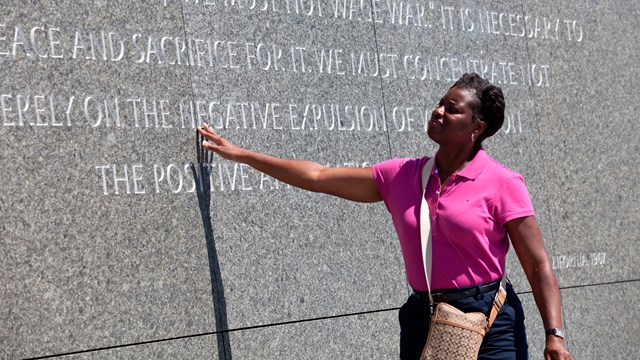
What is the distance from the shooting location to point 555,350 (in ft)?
15.6

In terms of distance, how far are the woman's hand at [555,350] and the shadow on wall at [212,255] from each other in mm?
2056

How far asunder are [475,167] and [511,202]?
9.1 inches

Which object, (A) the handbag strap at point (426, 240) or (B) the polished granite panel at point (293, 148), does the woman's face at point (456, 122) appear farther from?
(B) the polished granite panel at point (293, 148)

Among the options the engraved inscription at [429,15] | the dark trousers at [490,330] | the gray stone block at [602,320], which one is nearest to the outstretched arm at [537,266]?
the dark trousers at [490,330]

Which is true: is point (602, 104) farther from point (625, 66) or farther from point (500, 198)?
point (500, 198)

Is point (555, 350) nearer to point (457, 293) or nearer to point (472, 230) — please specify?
point (457, 293)

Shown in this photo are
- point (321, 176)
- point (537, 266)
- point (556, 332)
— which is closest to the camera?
point (556, 332)

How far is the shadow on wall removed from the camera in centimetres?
626

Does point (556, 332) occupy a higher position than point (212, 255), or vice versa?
point (212, 255)

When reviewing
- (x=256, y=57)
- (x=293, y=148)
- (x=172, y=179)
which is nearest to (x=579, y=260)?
(x=293, y=148)

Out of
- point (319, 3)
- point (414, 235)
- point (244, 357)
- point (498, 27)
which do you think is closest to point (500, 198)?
point (414, 235)

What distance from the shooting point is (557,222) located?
8.39 metres

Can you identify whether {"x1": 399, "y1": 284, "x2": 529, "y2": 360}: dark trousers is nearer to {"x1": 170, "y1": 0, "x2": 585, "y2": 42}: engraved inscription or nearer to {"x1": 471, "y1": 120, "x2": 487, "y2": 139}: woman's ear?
{"x1": 471, "y1": 120, "x2": 487, "y2": 139}: woman's ear

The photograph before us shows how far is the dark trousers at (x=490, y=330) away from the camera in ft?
15.8
